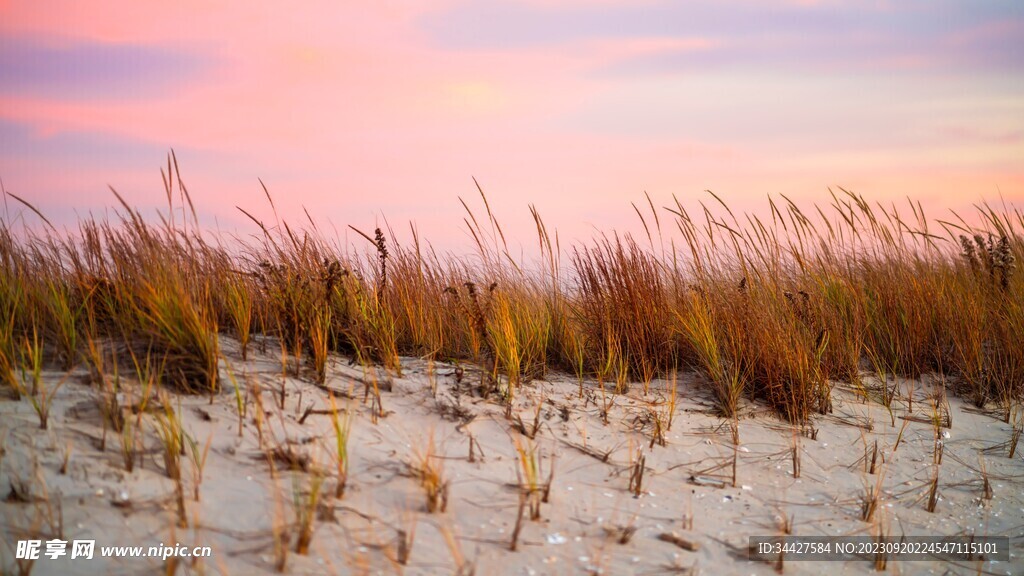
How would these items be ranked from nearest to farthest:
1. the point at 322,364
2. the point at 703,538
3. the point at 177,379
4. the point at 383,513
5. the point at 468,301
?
the point at 383,513, the point at 703,538, the point at 177,379, the point at 322,364, the point at 468,301

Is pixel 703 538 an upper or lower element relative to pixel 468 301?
lower

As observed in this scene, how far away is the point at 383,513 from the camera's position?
2529mm

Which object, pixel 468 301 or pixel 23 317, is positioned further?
pixel 468 301

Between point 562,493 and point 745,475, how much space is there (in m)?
1.05

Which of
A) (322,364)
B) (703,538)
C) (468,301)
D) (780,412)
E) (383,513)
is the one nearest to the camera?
(383,513)

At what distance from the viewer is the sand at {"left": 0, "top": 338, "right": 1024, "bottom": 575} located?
2320 mm

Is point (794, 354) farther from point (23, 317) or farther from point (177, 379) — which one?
point (23, 317)

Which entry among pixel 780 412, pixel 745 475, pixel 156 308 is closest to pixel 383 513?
pixel 156 308

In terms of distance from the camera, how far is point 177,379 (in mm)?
3062

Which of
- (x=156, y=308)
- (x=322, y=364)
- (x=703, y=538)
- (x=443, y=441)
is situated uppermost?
(x=156, y=308)

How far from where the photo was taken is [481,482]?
2.85m

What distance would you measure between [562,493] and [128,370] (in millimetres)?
1982

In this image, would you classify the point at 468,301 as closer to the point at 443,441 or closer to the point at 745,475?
the point at 443,441

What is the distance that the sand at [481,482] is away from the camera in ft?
7.61
